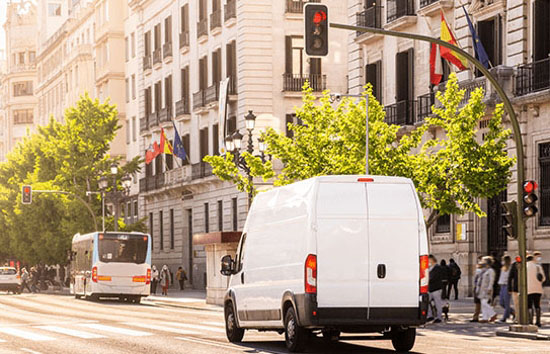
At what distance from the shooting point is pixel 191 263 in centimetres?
6719

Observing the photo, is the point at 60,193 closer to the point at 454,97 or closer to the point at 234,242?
the point at 234,242

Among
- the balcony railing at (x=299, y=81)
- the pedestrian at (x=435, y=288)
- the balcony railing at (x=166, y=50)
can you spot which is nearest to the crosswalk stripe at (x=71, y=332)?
the pedestrian at (x=435, y=288)

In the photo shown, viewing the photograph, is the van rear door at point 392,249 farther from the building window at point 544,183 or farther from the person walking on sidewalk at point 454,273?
the person walking on sidewalk at point 454,273

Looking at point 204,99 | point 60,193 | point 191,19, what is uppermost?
point 191,19

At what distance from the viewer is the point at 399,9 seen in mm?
44281

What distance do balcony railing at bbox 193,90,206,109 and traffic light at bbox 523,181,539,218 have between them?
39446 millimetres

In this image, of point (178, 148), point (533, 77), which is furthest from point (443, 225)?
point (178, 148)

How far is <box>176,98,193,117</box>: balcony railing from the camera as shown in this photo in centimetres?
6600

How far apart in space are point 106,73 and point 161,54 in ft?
48.4

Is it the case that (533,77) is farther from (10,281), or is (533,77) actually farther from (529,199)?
(10,281)

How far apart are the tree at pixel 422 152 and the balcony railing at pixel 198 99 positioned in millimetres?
27600

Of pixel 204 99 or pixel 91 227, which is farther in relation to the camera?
pixel 91 227

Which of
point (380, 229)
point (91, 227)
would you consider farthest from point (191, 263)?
point (380, 229)

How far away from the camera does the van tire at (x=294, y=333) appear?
18.8m
